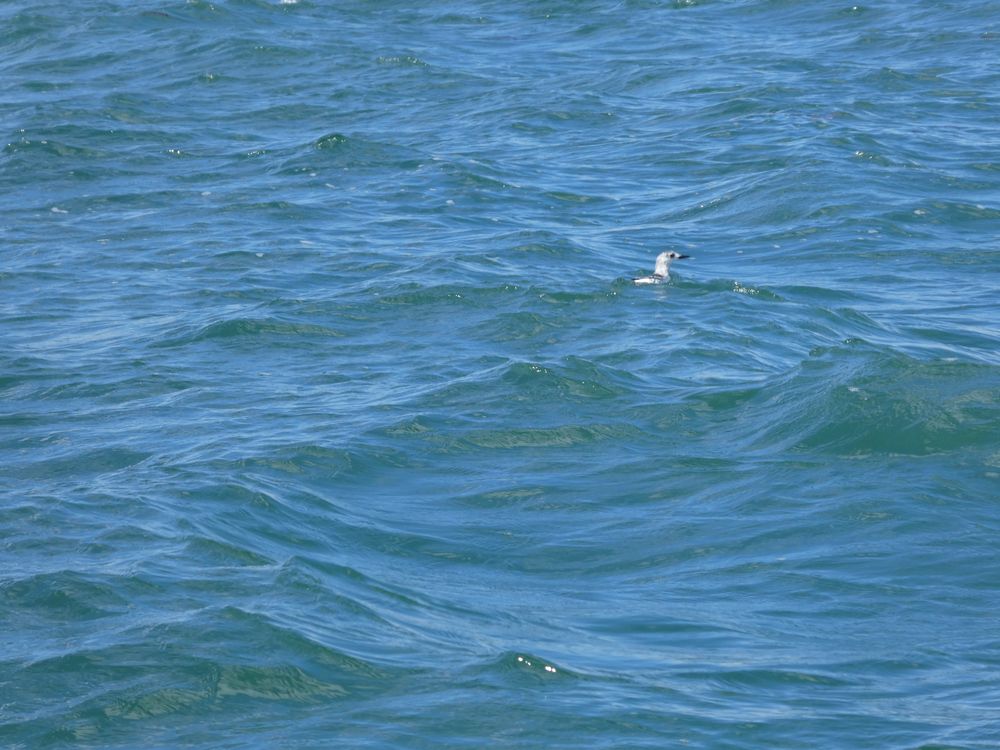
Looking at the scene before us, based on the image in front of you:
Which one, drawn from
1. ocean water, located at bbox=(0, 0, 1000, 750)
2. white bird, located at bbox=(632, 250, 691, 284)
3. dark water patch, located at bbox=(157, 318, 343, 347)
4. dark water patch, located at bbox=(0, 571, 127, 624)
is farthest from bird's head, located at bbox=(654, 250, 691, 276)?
dark water patch, located at bbox=(0, 571, 127, 624)

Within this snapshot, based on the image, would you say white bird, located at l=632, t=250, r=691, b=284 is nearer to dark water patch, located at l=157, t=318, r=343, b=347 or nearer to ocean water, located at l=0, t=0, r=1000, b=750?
ocean water, located at l=0, t=0, r=1000, b=750

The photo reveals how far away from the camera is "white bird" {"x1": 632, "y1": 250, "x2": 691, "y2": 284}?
1642 cm

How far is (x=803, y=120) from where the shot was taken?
73.4 ft

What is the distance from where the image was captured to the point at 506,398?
546 inches

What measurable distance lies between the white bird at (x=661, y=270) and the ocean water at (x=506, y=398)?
237 millimetres

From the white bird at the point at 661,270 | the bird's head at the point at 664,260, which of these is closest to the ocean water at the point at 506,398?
the white bird at the point at 661,270

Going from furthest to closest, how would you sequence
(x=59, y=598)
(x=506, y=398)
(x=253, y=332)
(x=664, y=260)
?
(x=664, y=260), (x=253, y=332), (x=506, y=398), (x=59, y=598)

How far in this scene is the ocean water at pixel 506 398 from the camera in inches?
361

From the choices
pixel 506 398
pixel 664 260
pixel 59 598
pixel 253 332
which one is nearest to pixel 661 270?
pixel 664 260

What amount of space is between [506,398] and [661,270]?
346cm

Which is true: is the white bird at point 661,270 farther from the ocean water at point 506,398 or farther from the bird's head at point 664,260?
the ocean water at point 506,398

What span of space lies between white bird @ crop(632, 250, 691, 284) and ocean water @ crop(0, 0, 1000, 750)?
0.24 metres

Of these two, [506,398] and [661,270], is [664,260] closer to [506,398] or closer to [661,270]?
[661,270]

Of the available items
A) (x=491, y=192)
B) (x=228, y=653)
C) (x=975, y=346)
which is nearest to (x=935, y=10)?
(x=491, y=192)
